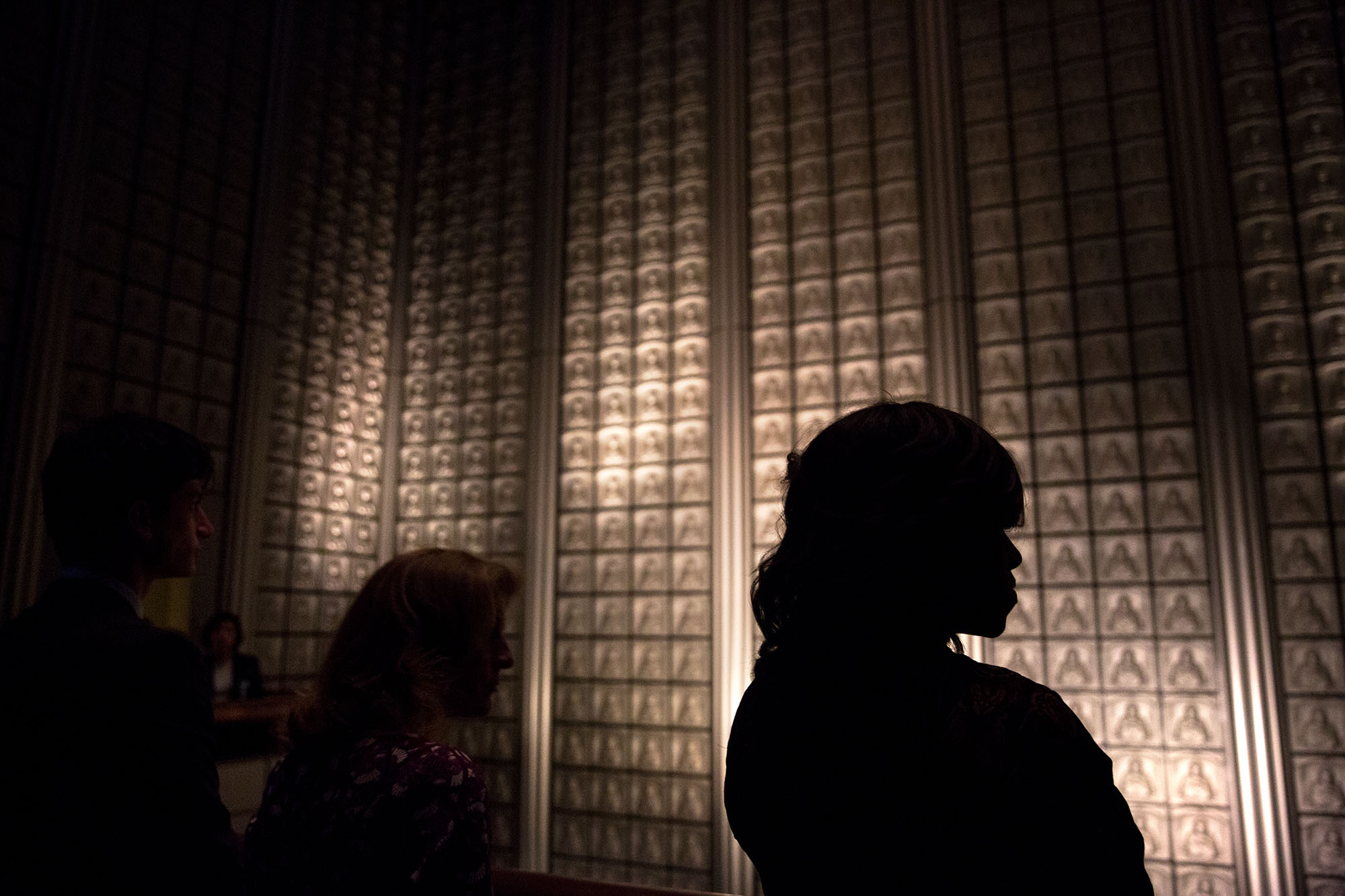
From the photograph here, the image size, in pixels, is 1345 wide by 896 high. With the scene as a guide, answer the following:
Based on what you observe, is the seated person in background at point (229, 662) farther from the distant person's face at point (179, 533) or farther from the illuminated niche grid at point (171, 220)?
the distant person's face at point (179, 533)

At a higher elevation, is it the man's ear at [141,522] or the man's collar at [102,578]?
the man's ear at [141,522]

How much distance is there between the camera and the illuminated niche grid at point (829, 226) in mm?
7613

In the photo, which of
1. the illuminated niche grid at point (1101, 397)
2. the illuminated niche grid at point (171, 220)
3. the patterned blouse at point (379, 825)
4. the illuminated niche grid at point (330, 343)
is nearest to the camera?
the patterned blouse at point (379, 825)

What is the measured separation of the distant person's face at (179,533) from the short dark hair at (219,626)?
18.7 feet

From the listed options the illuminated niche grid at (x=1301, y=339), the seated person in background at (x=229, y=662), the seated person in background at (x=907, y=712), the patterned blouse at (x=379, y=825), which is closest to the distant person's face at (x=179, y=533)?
the patterned blouse at (x=379, y=825)

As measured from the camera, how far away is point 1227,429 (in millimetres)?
6352

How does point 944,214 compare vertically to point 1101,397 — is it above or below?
above

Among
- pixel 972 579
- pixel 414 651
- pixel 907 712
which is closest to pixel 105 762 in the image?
pixel 414 651

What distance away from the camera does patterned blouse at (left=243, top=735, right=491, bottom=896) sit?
173cm

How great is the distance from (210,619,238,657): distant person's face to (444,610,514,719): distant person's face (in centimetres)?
621

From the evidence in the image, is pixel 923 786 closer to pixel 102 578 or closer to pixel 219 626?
pixel 102 578

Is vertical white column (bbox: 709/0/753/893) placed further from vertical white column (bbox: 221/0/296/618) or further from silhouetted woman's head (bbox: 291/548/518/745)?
silhouetted woman's head (bbox: 291/548/518/745)

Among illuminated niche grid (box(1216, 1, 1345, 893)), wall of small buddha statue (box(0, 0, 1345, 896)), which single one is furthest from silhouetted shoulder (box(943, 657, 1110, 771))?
illuminated niche grid (box(1216, 1, 1345, 893))

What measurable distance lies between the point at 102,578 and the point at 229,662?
593 centimetres
